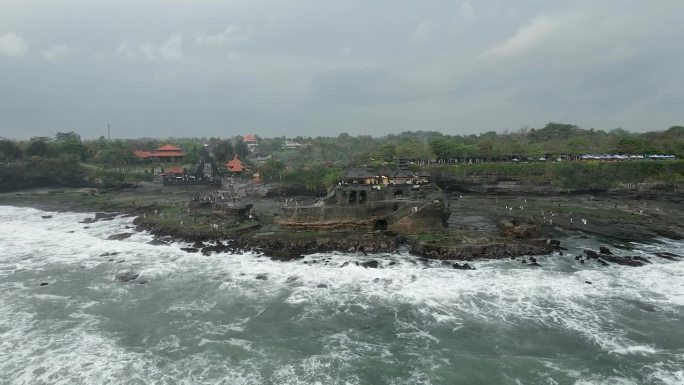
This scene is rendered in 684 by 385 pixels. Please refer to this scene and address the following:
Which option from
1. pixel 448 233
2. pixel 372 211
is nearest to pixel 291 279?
pixel 372 211

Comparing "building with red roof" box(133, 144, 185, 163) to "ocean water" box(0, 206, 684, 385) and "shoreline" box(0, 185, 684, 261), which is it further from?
"ocean water" box(0, 206, 684, 385)

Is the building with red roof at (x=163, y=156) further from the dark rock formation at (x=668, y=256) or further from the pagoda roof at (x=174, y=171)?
the dark rock formation at (x=668, y=256)

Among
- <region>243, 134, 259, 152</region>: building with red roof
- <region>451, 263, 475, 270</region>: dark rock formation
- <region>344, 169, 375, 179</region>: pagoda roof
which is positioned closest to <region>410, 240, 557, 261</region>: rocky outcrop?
<region>451, 263, 475, 270</region>: dark rock formation

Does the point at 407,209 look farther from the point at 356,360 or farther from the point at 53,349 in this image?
the point at 53,349

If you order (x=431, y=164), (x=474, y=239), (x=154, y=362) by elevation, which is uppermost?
(x=431, y=164)

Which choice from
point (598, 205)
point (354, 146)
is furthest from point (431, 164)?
point (354, 146)

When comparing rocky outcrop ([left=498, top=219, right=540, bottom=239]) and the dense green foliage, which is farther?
the dense green foliage

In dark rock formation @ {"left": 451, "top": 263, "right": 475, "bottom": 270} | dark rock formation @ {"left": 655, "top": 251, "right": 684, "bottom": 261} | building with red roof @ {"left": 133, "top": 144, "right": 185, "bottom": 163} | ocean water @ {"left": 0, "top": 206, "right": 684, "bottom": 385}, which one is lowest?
ocean water @ {"left": 0, "top": 206, "right": 684, "bottom": 385}

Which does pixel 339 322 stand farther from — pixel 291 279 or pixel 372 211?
pixel 372 211
